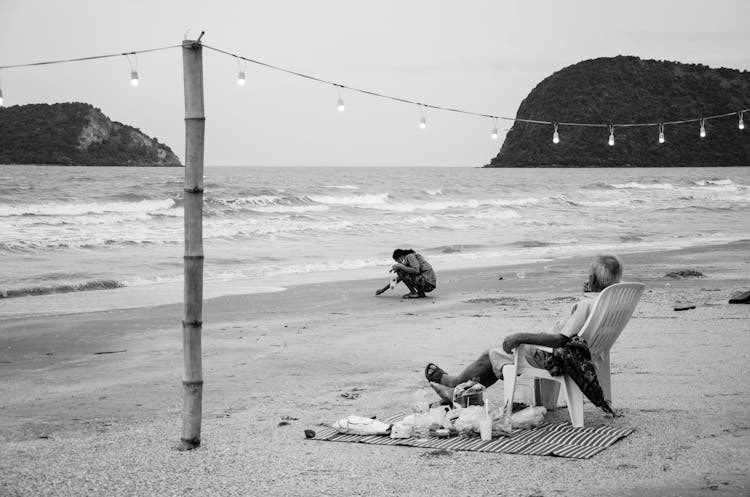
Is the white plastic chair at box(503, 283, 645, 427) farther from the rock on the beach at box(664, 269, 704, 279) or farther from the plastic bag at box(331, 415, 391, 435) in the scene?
the rock on the beach at box(664, 269, 704, 279)

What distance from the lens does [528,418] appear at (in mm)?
5176

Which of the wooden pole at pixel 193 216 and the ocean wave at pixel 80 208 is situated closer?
the wooden pole at pixel 193 216

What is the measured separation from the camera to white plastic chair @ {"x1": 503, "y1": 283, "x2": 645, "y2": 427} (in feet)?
16.9

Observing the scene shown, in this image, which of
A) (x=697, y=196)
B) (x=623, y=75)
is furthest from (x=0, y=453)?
(x=623, y=75)

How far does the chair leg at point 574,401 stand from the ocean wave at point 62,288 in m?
10.7

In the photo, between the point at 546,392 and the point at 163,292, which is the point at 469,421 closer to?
the point at 546,392

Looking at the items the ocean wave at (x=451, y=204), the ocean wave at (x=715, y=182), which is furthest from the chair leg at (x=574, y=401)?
the ocean wave at (x=715, y=182)

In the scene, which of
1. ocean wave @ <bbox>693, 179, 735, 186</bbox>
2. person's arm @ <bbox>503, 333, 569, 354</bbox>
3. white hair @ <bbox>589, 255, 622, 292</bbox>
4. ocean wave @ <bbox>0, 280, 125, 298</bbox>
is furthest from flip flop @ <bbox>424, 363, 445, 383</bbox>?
ocean wave @ <bbox>693, 179, 735, 186</bbox>

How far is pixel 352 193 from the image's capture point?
159 feet

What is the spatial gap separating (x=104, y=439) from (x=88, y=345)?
3840 millimetres

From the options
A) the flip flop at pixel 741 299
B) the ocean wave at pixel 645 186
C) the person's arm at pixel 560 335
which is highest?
the ocean wave at pixel 645 186

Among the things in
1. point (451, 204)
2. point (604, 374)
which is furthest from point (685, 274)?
point (451, 204)

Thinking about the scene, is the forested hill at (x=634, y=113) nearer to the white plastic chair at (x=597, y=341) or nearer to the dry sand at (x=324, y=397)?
the dry sand at (x=324, y=397)

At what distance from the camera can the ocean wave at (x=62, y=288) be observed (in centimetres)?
1362
